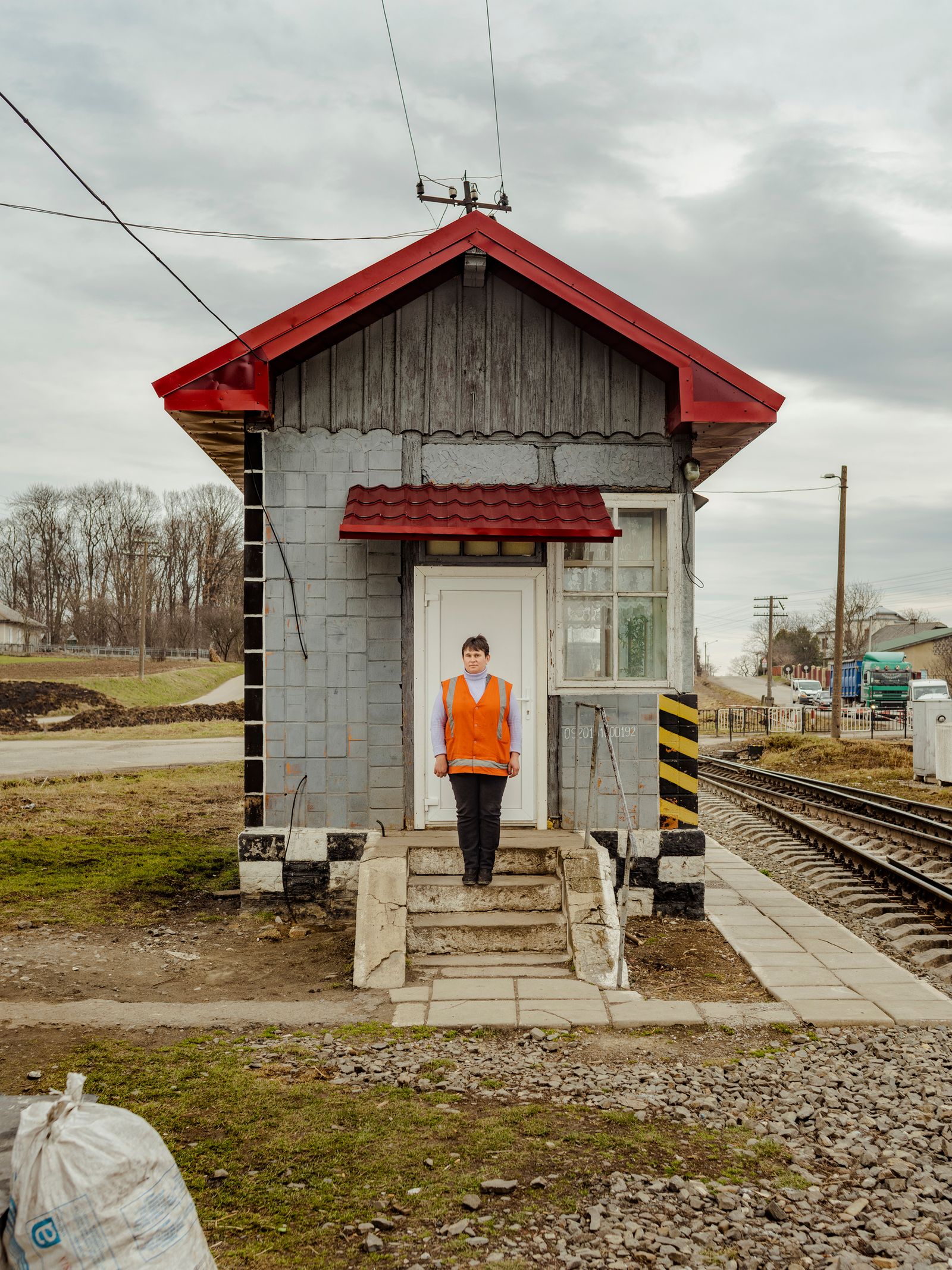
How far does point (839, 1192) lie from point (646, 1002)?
2372 millimetres

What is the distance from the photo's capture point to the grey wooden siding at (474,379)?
8625 mm

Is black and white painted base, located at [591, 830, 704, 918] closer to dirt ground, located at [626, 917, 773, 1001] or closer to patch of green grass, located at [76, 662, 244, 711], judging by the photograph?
dirt ground, located at [626, 917, 773, 1001]

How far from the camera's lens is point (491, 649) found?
8586 millimetres

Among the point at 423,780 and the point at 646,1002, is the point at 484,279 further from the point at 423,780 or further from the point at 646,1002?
the point at 646,1002

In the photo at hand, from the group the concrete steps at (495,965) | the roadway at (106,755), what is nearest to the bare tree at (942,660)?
the roadway at (106,755)

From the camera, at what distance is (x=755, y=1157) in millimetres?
4230

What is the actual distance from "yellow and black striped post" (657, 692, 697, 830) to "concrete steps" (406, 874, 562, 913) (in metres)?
1.54

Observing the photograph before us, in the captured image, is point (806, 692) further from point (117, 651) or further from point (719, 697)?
point (117, 651)

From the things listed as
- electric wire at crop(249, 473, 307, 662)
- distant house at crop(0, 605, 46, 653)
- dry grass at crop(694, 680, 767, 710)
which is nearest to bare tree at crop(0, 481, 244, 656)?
distant house at crop(0, 605, 46, 653)

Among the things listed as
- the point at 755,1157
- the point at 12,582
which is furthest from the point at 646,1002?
the point at 12,582

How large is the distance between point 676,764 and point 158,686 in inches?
1697

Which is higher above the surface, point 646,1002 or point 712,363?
point 712,363

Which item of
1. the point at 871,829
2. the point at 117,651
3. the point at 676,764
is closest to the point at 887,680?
the point at 871,829

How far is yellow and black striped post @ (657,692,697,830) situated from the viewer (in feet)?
28.6
